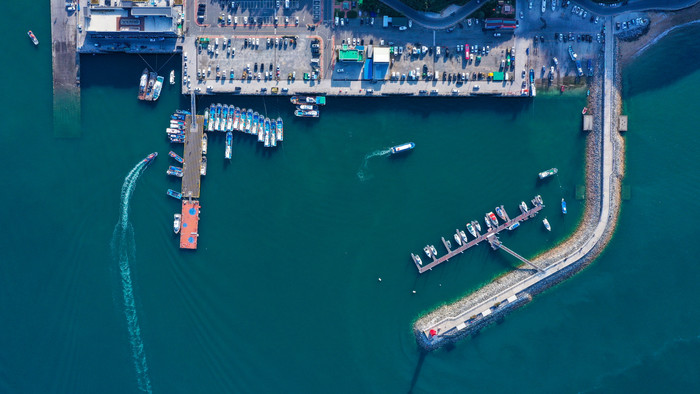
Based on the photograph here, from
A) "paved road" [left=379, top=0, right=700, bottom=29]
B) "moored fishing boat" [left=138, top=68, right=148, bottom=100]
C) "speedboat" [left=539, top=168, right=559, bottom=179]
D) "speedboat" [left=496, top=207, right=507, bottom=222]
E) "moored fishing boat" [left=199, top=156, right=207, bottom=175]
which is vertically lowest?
"speedboat" [left=496, top=207, right=507, bottom=222]

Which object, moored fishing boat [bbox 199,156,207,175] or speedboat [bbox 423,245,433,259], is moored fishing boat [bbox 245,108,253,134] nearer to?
moored fishing boat [bbox 199,156,207,175]

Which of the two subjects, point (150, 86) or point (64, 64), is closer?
point (64, 64)

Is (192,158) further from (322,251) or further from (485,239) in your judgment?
(485,239)

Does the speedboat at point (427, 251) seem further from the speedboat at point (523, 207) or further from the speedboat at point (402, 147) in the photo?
the speedboat at point (523, 207)

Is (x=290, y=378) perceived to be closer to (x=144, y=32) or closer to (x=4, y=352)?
(x=4, y=352)

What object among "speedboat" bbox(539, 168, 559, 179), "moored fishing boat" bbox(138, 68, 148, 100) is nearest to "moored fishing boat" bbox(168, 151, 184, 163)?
"moored fishing boat" bbox(138, 68, 148, 100)

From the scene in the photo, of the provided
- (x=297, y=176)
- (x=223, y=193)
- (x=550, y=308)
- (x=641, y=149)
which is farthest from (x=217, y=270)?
(x=641, y=149)

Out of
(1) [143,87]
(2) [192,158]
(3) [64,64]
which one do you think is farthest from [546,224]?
(3) [64,64]
